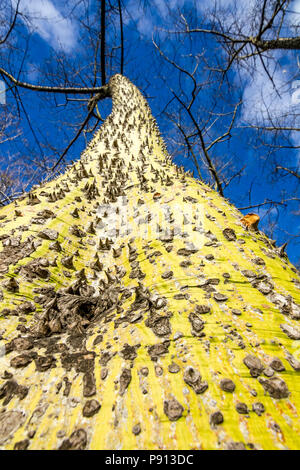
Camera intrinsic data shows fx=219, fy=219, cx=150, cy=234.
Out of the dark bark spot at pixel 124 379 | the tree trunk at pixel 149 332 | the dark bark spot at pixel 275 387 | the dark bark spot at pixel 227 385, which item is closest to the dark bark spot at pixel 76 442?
the tree trunk at pixel 149 332

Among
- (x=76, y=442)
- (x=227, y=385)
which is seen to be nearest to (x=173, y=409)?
(x=227, y=385)

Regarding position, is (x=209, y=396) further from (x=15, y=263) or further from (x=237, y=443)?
(x=15, y=263)

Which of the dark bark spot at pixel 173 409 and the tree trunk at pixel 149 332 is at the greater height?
the tree trunk at pixel 149 332

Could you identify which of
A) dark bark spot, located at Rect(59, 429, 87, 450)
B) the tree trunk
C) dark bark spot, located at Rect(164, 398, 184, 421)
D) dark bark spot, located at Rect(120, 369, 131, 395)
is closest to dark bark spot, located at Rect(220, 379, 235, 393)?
the tree trunk

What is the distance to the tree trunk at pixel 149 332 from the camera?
0.64m

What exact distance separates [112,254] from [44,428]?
1176 millimetres

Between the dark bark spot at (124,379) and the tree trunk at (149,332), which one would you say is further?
the dark bark spot at (124,379)

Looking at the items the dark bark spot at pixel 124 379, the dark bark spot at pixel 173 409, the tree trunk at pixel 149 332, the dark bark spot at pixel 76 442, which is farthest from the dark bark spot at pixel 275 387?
the dark bark spot at pixel 76 442

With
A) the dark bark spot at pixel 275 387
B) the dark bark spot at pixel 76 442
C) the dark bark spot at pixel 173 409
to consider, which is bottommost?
the dark bark spot at pixel 76 442

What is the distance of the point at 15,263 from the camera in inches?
53.6

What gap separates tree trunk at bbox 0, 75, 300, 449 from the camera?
639 mm

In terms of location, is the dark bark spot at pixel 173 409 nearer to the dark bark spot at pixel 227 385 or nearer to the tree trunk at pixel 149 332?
the tree trunk at pixel 149 332

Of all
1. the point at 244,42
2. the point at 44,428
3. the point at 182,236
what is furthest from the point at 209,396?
the point at 244,42

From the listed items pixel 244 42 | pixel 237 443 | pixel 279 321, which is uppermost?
pixel 244 42
